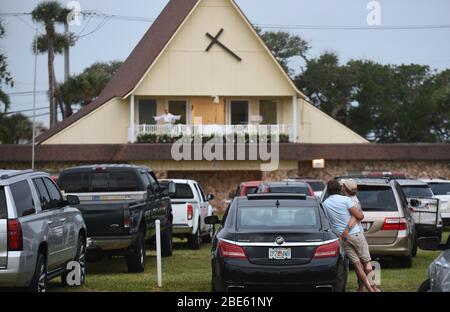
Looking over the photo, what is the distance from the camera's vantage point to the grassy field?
16.5 meters

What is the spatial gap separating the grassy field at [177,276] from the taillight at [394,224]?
2.65ft

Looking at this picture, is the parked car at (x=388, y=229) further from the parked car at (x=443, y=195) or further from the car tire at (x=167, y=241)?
the parked car at (x=443, y=195)

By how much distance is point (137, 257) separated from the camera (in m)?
18.8

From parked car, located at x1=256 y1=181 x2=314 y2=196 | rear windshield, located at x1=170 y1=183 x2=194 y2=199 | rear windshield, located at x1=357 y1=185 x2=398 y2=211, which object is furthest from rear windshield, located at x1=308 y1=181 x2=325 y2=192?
rear windshield, located at x1=357 y1=185 x2=398 y2=211

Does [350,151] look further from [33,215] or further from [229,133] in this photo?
[33,215]

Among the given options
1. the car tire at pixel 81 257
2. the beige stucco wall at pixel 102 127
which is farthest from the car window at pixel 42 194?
the beige stucco wall at pixel 102 127

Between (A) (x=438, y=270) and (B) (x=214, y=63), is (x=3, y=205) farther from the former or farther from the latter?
(B) (x=214, y=63)

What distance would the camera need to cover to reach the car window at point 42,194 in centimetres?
1452

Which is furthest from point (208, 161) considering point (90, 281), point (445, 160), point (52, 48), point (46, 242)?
point (46, 242)

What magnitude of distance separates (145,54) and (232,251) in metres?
39.5

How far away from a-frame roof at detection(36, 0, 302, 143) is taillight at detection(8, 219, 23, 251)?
36.5 meters

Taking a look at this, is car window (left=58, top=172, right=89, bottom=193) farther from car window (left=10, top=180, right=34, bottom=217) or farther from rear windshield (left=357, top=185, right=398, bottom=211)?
car window (left=10, top=180, right=34, bottom=217)

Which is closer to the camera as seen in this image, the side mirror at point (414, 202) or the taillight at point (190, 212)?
the side mirror at point (414, 202)
